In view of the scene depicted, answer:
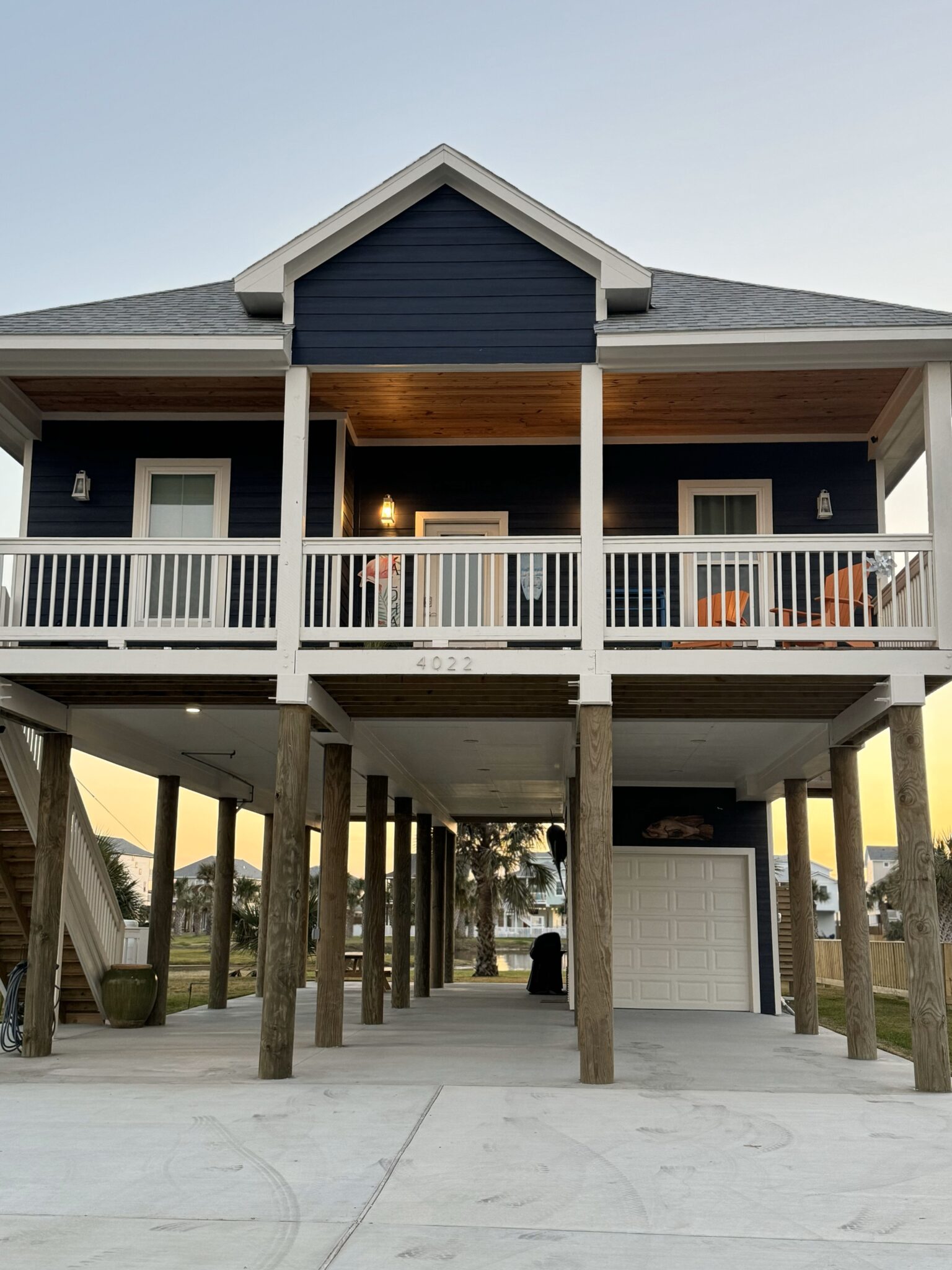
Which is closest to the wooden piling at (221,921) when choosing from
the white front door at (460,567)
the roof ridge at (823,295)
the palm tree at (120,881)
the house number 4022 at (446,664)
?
the palm tree at (120,881)

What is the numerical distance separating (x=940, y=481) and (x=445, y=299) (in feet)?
15.4

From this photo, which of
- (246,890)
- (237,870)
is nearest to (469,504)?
(246,890)

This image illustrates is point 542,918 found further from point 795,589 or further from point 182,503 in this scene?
point 795,589

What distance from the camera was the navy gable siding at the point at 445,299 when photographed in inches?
450

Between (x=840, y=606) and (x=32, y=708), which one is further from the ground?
(x=840, y=606)

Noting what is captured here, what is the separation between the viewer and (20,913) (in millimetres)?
14570

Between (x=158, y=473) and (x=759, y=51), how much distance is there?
10.9 metres

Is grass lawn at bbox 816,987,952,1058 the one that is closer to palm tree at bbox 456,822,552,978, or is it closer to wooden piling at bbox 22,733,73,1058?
wooden piling at bbox 22,733,73,1058

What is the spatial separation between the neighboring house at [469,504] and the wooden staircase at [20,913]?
41.7 inches

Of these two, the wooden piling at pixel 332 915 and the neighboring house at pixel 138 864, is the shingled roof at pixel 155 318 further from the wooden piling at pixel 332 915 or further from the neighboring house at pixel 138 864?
the neighboring house at pixel 138 864

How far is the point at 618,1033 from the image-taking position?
14.7m

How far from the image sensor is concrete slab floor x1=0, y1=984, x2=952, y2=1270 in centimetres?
562

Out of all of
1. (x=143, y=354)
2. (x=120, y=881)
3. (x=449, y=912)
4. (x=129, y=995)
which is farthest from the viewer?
(x=449, y=912)

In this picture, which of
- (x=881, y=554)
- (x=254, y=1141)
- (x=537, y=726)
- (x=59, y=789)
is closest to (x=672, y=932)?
(x=537, y=726)
